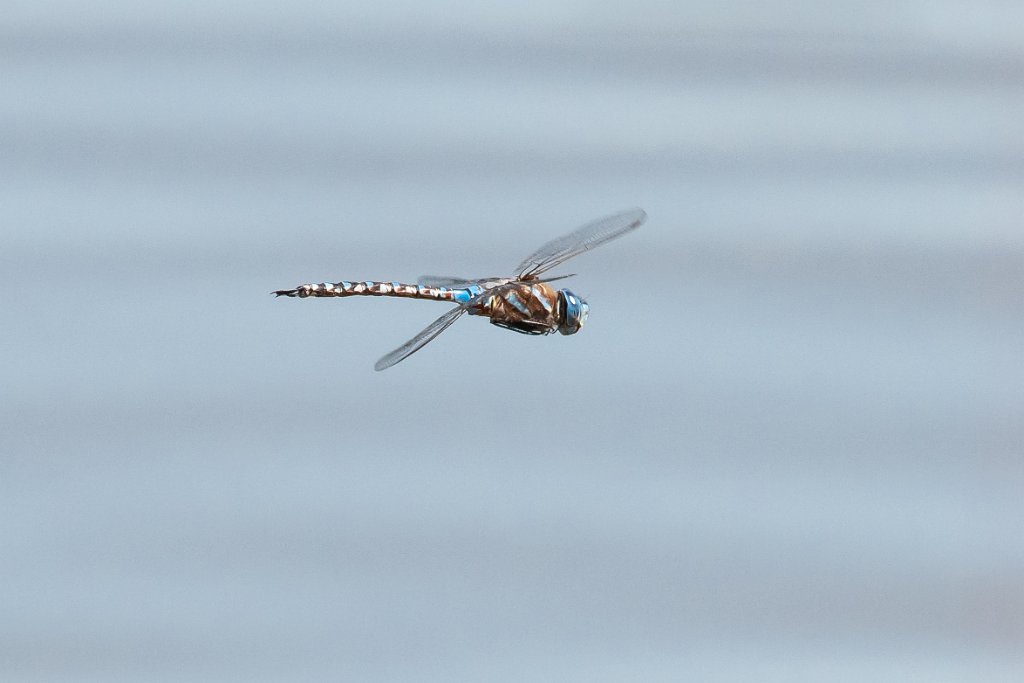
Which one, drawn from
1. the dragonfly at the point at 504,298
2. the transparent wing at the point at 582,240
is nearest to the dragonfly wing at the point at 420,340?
the dragonfly at the point at 504,298

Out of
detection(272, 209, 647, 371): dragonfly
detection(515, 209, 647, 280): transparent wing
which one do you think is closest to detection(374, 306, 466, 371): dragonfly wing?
detection(272, 209, 647, 371): dragonfly

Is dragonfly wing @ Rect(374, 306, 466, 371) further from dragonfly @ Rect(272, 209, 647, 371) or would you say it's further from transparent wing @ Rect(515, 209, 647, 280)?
transparent wing @ Rect(515, 209, 647, 280)

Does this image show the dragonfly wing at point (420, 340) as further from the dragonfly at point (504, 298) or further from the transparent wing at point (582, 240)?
the transparent wing at point (582, 240)

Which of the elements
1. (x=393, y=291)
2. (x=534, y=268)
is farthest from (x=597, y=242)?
(x=393, y=291)

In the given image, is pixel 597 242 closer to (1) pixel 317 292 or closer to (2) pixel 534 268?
(2) pixel 534 268

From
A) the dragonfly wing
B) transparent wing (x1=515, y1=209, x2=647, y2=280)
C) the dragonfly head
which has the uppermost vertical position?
transparent wing (x1=515, y1=209, x2=647, y2=280)

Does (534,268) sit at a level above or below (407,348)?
above

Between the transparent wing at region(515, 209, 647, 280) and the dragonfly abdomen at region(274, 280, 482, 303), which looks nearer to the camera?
the dragonfly abdomen at region(274, 280, 482, 303)
